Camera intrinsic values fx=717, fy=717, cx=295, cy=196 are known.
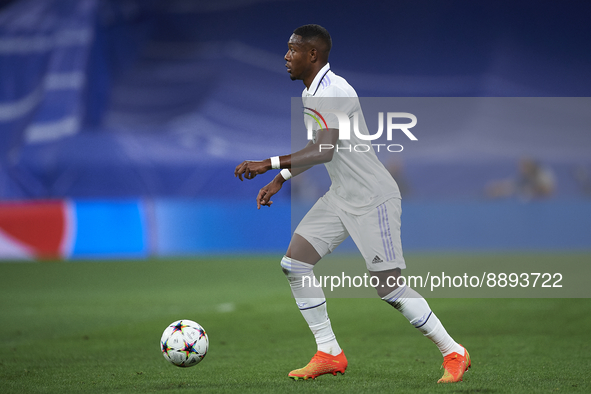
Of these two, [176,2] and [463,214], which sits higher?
[176,2]

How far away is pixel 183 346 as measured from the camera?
15.3 ft

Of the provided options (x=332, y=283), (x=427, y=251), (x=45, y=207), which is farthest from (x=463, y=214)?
(x=45, y=207)

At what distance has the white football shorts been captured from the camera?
431cm

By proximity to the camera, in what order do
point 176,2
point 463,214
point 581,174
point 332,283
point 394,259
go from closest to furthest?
1. point 394,259
2. point 332,283
3. point 463,214
4. point 581,174
5. point 176,2

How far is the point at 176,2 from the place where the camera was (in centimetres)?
2389

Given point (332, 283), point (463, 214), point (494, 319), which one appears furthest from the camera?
point (463, 214)

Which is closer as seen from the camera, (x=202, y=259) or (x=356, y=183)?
(x=356, y=183)

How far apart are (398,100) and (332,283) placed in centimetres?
1192

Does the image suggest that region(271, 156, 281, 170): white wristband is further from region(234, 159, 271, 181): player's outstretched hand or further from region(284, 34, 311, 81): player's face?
region(284, 34, 311, 81): player's face

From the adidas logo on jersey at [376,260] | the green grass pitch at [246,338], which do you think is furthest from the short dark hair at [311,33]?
the green grass pitch at [246,338]

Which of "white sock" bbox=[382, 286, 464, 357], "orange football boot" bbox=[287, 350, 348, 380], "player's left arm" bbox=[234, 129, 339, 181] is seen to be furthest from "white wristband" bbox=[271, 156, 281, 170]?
"orange football boot" bbox=[287, 350, 348, 380]

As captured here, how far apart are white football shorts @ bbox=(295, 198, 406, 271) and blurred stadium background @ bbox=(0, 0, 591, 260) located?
955 centimetres

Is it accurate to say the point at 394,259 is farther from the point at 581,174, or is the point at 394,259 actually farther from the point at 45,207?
the point at 581,174

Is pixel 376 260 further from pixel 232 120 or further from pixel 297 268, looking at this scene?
pixel 232 120
